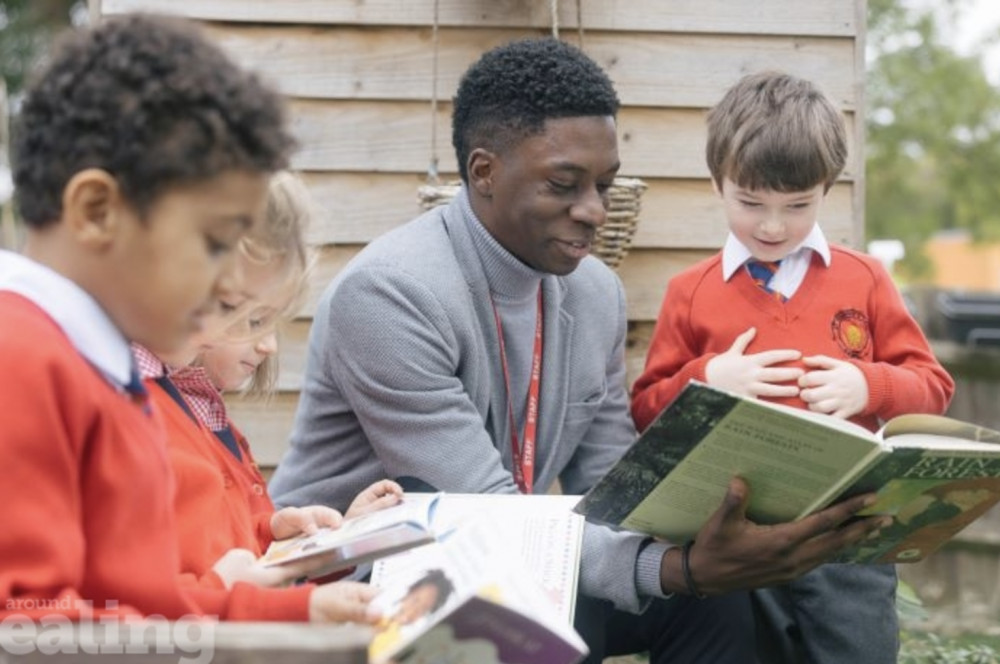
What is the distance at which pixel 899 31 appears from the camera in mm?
15594

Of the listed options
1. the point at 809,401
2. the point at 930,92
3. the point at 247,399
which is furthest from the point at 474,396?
the point at 930,92

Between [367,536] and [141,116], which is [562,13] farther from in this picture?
[141,116]

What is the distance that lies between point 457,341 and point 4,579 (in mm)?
1528

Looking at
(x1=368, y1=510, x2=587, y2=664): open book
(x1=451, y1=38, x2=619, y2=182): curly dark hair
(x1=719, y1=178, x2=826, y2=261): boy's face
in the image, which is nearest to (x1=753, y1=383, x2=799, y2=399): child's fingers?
(x1=719, y1=178, x2=826, y2=261): boy's face

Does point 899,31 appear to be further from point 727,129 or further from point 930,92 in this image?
point 727,129

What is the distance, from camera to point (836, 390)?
302cm

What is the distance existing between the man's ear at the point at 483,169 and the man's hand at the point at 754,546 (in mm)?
894

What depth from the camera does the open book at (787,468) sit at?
236 centimetres

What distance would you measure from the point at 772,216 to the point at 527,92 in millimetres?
567

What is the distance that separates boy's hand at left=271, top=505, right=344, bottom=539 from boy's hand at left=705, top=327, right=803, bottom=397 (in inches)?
35.6

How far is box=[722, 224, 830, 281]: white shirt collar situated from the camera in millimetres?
3221

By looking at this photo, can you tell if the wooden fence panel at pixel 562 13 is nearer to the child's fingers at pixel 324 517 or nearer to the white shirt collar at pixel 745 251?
the white shirt collar at pixel 745 251

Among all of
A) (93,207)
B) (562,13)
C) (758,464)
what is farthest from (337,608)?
(562,13)

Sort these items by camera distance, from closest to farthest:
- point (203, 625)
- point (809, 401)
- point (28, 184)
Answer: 1. point (203, 625)
2. point (28, 184)
3. point (809, 401)
